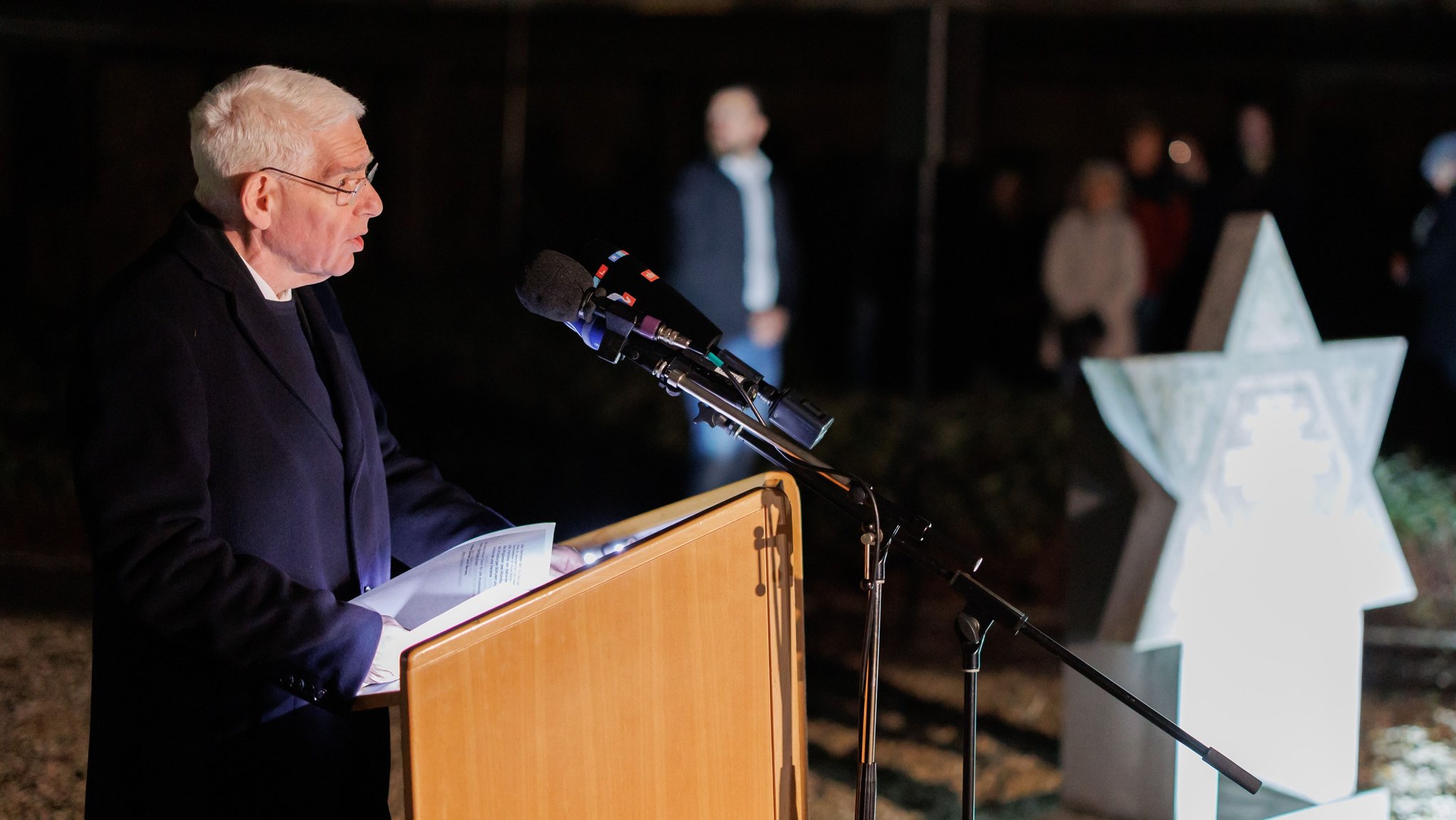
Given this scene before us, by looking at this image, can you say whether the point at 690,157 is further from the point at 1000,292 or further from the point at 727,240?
the point at 727,240

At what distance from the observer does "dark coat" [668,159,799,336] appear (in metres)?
5.94

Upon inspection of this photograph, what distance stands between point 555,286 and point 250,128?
21.6 inches

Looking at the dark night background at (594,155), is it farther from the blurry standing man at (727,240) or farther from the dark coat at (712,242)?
the dark coat at (712,242)

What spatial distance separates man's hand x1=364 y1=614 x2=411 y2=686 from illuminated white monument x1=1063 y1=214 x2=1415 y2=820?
7.31 ft

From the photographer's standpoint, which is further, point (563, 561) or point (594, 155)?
point (594, 155)

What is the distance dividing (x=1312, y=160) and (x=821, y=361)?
5018 mm

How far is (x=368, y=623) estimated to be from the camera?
6.84 ft

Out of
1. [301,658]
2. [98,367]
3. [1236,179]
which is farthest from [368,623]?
[1236,179]

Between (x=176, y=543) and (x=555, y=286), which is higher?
(x=555, y=286)

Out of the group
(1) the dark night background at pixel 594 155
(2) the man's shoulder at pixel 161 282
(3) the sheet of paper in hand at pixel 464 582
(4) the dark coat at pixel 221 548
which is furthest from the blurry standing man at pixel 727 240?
(2) the man's shoulder at pixel 161 282

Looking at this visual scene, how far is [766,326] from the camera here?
6.07 metres

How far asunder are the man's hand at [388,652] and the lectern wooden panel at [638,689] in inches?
10.1

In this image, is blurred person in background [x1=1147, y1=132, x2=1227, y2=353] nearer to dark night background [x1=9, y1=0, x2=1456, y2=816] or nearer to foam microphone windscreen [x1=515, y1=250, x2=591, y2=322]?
dark night background [x1=9, y1=0, x2=1456, y2=816]

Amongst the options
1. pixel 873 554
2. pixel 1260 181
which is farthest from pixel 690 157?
pixel 873 554
